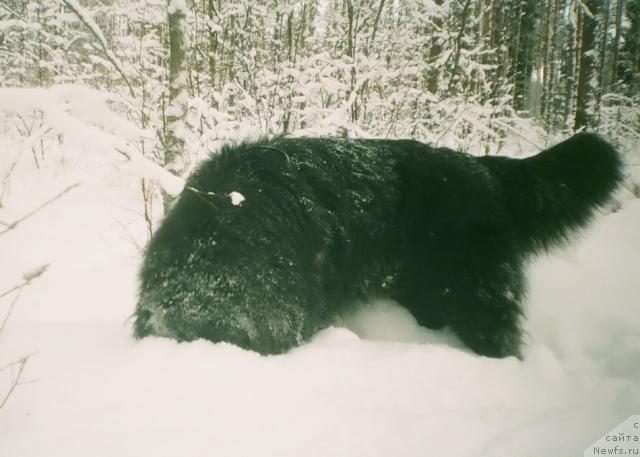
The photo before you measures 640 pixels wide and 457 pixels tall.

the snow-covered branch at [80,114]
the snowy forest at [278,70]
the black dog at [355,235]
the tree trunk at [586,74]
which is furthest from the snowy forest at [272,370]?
the tree trunk at [586,74]

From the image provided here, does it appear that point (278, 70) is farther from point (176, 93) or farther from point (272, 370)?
point (272, 370)

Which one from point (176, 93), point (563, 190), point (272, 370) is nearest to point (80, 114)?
point (272, 370)

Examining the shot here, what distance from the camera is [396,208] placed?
193cm

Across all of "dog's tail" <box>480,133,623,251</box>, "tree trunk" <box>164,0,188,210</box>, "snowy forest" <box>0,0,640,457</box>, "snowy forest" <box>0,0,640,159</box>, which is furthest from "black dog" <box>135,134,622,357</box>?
"tree trunk" <box>164,0,188,210</box>

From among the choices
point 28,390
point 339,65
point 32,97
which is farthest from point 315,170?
point 339,65

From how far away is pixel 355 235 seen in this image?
1.90 meters

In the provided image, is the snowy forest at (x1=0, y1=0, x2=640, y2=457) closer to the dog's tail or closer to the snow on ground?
the snow on ground

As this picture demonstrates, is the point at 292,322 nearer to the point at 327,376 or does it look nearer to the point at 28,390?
the point at 327,376

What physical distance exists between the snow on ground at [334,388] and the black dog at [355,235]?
0.43ft

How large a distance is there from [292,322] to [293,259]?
286 millimetres

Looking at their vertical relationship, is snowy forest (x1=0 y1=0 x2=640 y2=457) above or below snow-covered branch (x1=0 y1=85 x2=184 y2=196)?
below

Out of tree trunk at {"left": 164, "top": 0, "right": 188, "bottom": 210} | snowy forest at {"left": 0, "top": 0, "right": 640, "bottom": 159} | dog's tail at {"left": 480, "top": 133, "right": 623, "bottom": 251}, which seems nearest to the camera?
dog's tail at {"left": 480, "top": 133, "right": 623, "bottom": 251}

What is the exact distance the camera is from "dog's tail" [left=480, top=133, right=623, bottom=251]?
1.89 metres

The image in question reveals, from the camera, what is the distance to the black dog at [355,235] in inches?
63.2
